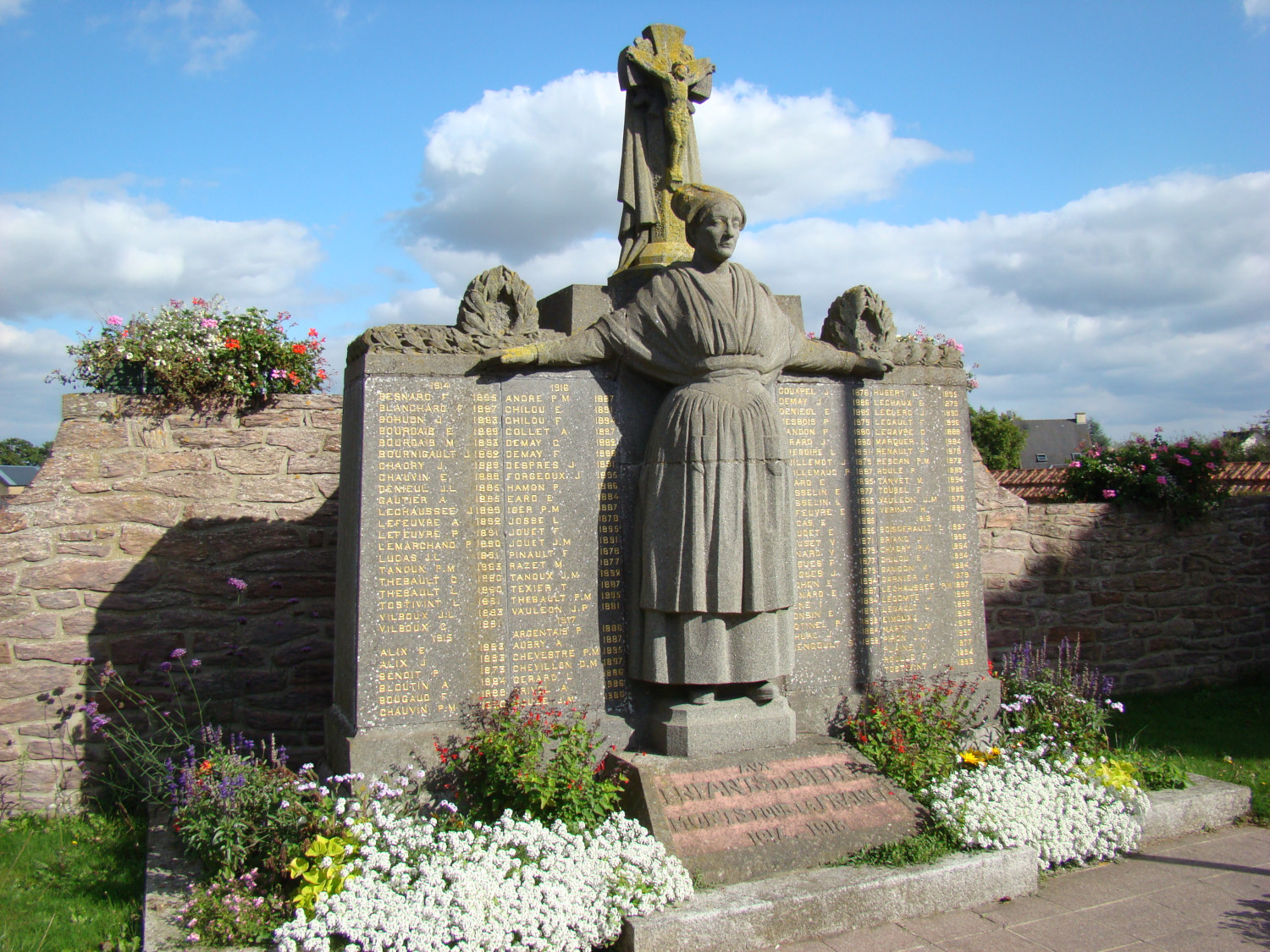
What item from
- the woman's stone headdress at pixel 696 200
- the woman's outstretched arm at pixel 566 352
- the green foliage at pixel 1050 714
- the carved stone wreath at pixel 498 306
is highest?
the woman's stone headdress at pixel 696 200

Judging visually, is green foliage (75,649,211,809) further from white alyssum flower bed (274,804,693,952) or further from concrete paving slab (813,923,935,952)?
concrete paving slab (813,923,935,952)

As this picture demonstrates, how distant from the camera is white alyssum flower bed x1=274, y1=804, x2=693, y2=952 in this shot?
3934 millimetres

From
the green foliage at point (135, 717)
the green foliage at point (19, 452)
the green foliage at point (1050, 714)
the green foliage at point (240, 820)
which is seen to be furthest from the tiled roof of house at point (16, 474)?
the green foliage at point (19, 452)

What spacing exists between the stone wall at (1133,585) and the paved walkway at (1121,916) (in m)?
4.08

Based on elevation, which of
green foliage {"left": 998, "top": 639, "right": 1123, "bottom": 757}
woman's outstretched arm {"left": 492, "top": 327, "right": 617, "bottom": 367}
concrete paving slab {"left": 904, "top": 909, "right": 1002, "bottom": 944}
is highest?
woman's outstretched arm {"left": 492, "top": 327, "right": 617, "bottom": 367}

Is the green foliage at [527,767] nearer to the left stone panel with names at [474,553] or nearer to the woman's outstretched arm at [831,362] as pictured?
the left stone panel with names at [474,553]

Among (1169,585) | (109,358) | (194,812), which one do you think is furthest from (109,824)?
(1169,585)

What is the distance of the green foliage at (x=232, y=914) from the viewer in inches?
159

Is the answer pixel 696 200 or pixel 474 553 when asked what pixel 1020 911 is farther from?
pixel 696 200

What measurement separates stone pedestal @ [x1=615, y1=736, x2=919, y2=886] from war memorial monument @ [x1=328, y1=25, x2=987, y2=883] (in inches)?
0.6

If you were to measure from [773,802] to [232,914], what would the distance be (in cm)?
276

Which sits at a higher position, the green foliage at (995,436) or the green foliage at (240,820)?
the green foliage at (995,436)

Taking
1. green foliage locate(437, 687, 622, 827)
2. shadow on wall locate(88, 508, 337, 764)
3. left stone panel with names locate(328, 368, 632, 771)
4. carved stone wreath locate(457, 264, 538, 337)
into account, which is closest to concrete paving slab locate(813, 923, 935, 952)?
green foliage locate(437, 687, 622, 827)

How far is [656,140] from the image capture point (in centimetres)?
638
